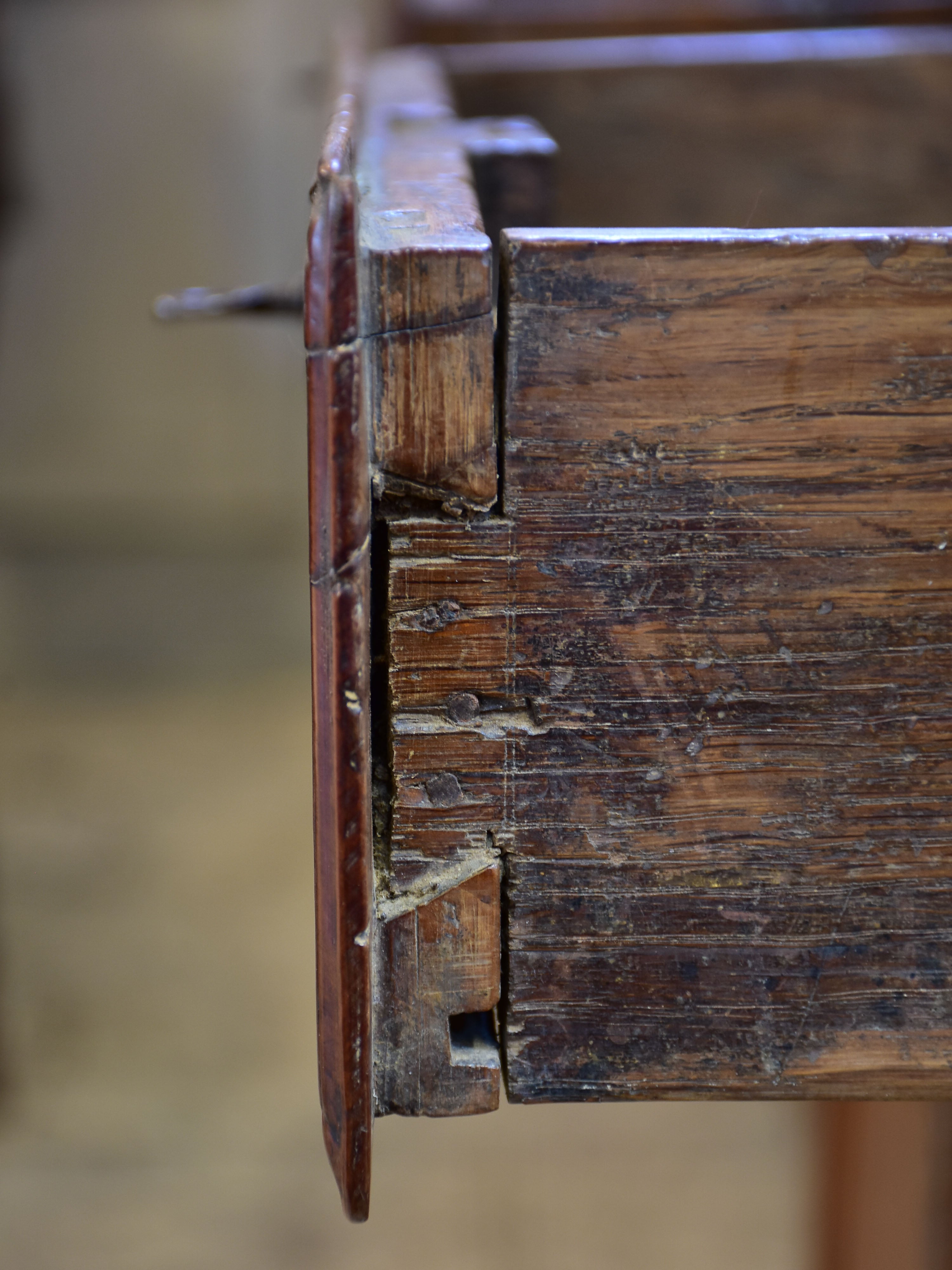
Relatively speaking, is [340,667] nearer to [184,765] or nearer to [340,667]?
[340,667]

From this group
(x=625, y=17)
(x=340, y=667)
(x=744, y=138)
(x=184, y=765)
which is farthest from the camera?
(x=184, y=765)

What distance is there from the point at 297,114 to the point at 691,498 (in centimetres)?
261

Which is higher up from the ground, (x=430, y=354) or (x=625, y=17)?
(x=625, y=17)

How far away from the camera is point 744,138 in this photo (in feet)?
4.27

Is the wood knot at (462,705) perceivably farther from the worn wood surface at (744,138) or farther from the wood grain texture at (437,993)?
the worn wood surface at (744,138)

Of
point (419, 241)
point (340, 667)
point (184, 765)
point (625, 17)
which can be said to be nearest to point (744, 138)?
point (625, 17)

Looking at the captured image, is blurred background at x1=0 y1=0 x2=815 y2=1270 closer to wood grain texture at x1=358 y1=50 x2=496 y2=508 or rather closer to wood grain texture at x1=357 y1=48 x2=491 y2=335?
wood grain texture at x1=357 y1=48 x2=491 y2=335

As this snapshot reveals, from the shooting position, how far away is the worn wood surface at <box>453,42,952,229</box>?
126 cm

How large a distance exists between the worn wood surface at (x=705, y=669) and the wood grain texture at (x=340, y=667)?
0.16 feet

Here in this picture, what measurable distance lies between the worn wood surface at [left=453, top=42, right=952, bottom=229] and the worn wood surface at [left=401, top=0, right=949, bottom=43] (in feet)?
1.18

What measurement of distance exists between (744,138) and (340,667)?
3.73 feet

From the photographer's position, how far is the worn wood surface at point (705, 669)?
45 centimetres

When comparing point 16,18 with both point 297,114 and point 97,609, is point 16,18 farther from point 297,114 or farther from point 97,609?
point 97,609

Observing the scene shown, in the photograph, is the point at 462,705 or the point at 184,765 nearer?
the point at 462,705
